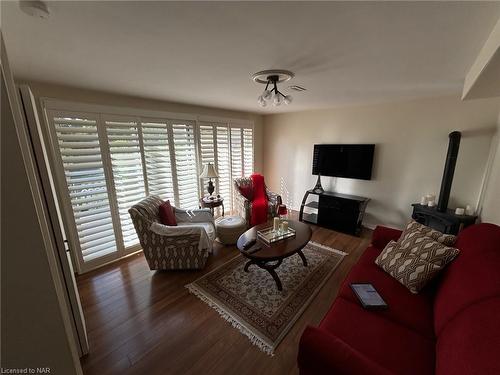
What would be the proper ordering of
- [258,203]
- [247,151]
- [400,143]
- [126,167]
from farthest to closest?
[247,151] < [258,203] < [400,143] < [126,167]

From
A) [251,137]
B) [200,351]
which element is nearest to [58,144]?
[200,351]

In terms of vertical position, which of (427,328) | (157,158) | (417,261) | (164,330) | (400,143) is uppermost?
(400,143)

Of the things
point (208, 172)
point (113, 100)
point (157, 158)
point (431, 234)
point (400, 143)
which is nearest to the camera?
point (431, 234)

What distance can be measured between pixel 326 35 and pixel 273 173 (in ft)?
12.6

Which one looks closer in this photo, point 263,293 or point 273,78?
point 273,78

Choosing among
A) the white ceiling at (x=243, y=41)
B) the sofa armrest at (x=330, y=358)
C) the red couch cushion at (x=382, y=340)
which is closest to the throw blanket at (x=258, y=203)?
the white ceiling at (x=243, y=41)

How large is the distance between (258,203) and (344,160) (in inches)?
68.8

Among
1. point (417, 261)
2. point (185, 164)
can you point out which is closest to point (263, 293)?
point (417, 261)

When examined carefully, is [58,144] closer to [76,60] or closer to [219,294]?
[76,60]

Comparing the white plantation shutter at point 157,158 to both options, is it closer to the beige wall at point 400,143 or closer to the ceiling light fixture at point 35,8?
the ceiling light fixture at point 35,8

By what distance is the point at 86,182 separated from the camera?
2.43m

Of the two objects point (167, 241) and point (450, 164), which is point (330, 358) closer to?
point (167, 241)

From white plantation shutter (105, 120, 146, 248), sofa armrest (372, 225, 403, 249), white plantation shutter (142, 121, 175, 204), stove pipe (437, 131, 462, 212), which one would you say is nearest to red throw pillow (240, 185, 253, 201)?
white plantation shutter (142, 121, 175, 204)

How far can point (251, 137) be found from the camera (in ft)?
15.2
